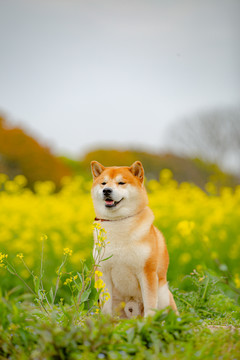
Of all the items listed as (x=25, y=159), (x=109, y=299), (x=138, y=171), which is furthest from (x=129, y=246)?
(x=25, y=159)

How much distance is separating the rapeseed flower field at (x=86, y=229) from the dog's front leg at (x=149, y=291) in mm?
2085

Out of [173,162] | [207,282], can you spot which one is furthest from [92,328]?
[173,162]

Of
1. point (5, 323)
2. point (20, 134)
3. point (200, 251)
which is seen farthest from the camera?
point (20, 134)

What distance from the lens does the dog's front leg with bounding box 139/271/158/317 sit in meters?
2.97

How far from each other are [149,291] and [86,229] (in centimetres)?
309

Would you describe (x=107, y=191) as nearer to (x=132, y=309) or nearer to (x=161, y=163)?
(x=132, y=309)

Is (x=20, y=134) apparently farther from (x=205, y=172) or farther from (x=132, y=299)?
(x=132, y=299)

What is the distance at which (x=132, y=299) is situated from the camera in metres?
3.25

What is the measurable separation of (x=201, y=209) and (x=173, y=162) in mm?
16315

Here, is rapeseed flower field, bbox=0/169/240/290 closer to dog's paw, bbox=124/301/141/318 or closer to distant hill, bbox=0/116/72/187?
dog's paw, bbox=124/301/141/318

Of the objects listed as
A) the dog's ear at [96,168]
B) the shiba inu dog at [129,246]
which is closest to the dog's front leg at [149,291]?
the shiba inu dog at [129,246]

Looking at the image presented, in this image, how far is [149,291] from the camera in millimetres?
2984

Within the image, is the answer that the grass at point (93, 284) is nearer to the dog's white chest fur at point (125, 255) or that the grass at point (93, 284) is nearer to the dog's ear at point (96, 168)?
the dog's white chest fur at point (125, 255)

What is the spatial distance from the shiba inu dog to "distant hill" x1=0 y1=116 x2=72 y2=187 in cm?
1541
